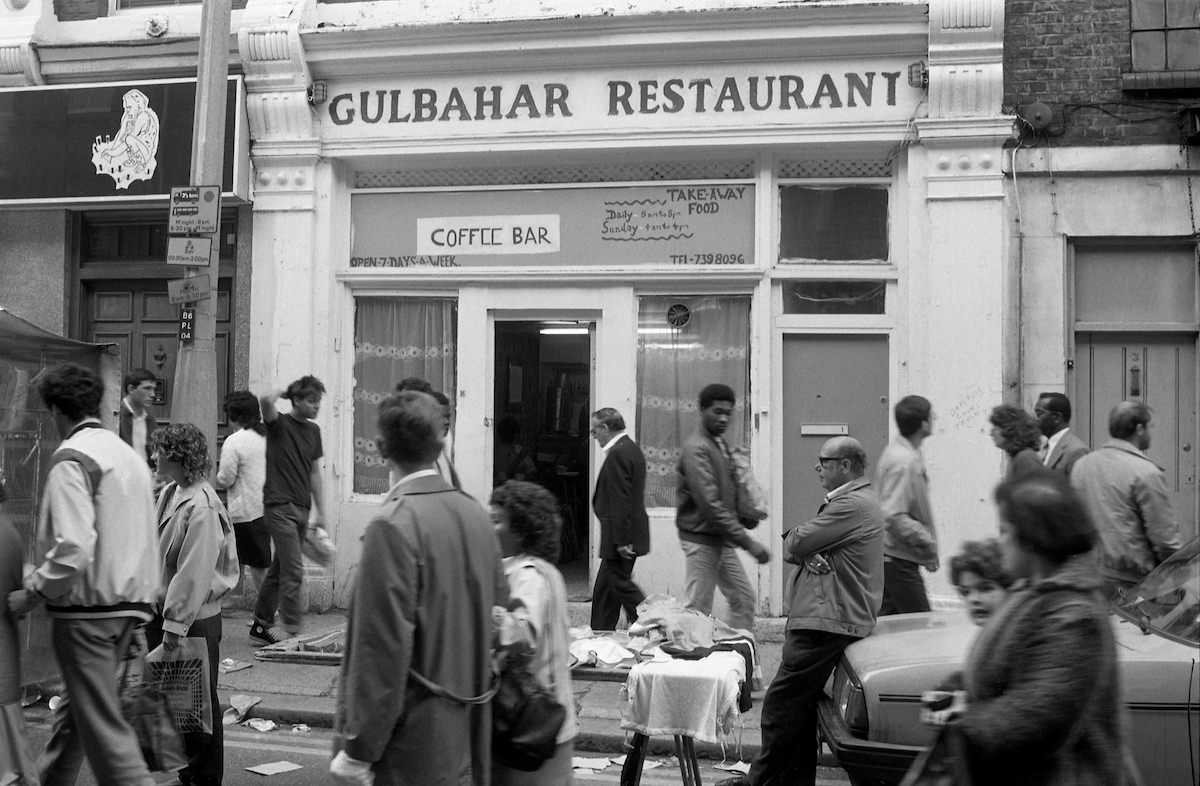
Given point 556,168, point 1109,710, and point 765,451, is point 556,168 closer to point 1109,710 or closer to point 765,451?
point 765,451


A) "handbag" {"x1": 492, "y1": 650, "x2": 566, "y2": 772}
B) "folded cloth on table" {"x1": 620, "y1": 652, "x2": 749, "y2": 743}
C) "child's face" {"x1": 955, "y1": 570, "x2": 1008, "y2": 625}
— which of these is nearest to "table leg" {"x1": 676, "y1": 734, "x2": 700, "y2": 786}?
"folded cloth on table" {"x1": 620, "y1": 652, "x2": 749, "y2": 743}

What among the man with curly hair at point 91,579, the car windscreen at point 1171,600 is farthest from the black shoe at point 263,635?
the car windscreen at point 1171,600

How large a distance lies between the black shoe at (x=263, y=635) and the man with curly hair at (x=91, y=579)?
13.8 feet

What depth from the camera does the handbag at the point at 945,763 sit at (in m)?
3.04

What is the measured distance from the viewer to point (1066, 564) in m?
3.01

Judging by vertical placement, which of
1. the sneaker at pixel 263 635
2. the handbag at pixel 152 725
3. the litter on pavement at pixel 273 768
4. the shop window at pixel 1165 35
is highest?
the shop window at pixel 1165 35

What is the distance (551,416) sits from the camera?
1205 cm

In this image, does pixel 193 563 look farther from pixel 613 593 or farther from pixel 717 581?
pixel 613 593

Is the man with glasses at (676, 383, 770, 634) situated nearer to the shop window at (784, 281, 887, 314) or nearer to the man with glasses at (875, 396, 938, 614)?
the man with glasses at (875, 396, 938, 614)

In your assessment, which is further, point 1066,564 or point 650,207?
point 650,207

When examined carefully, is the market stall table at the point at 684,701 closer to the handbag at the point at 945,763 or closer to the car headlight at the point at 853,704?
the car headlight at the point at 853,704

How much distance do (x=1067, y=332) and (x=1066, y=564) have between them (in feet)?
24.6

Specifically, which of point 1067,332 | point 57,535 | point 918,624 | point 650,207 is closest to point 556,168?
point 650,207

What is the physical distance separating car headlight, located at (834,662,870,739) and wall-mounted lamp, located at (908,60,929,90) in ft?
19.8
